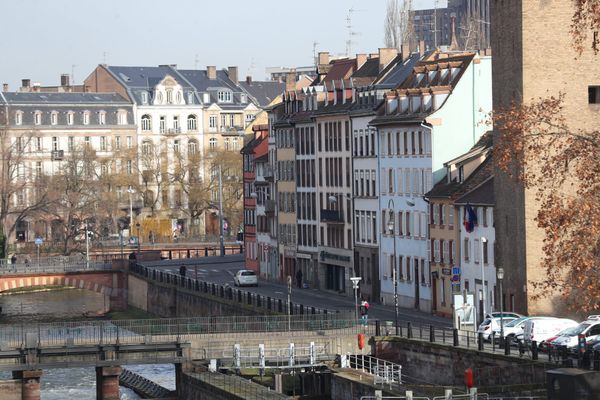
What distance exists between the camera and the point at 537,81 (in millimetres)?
82938

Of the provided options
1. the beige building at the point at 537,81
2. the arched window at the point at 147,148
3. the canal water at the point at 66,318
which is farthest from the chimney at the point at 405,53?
the arched window at the point at 147,148

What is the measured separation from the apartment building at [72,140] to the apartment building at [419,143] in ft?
254

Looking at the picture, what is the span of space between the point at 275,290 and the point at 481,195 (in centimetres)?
3209

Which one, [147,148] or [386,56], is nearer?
[386,56]

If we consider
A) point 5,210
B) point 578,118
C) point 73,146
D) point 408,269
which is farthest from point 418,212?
point 73,146

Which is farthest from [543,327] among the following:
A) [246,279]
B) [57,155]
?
[57,155]

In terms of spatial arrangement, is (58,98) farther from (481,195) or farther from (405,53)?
(481,195)

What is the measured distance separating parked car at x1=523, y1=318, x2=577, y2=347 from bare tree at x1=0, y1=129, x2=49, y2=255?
9068 cm

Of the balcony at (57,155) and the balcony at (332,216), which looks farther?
the balcony at (57,155)

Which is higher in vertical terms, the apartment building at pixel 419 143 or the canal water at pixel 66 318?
the apartment building at pixel 419 143

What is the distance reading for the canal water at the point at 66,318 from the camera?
90188mm

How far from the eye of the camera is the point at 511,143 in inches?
1976

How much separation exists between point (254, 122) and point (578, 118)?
71971 mm

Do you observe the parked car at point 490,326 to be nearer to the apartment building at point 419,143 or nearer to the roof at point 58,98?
the apartment building at point 419,143
